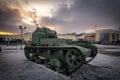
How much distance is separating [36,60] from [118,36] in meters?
57.2

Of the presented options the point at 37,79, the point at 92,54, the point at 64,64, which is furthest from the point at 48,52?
the point at 92,54

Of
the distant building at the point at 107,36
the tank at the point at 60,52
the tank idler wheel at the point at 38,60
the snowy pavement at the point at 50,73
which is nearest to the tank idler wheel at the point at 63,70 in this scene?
the tank at the point at 60,52

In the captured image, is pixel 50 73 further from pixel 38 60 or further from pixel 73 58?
pixel 38 60

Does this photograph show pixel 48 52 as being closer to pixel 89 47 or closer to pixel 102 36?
pixel 89 47

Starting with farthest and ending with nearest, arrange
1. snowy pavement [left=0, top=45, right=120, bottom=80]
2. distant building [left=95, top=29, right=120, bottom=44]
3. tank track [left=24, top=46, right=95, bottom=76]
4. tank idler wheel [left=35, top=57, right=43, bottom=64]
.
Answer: distant building [left=95, top=29, right=120, bottom=44] < tank idler wheel [left=35, top=57, right=43, bottom=64] < tank track [left=24, top=46, right=95, bottom=76] < snowy pavement [left=0, top=45, right=120, bottom=80]

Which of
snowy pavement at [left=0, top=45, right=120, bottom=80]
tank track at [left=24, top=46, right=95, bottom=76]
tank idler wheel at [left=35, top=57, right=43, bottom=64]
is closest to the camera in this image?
snowy pavement at [left=0, top=45, right=120, bottom=80]

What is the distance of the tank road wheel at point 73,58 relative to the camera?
241 inches

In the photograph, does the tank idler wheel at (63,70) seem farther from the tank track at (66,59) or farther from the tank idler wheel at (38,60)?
the tank idler wheel at (38,60)

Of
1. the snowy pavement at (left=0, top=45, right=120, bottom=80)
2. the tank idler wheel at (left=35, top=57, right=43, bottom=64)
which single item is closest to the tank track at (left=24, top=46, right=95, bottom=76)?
the snowy pavement at (left=0, top=45, right=120, bottom=80)

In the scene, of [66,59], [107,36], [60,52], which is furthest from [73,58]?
[107,36]

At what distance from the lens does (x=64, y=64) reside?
6668 millimetres

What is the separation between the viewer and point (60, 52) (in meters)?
6.81

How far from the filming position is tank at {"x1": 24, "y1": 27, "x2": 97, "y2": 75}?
6.14 metres

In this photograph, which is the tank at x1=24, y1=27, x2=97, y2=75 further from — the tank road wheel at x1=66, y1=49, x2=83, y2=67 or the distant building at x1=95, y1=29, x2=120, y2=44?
the distant building at x1=95, y1=29, x2=120, y2=44
